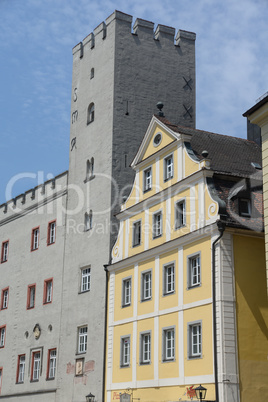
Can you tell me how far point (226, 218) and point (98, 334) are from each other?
1104cm

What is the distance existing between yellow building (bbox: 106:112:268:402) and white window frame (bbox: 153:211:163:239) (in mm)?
56

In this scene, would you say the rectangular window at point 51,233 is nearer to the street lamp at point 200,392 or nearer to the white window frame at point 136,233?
the white window frame at point 136,233

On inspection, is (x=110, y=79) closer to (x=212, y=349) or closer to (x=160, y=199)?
(x=160, y=199)

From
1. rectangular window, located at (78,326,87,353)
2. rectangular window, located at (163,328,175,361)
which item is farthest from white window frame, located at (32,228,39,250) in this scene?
rectangular window, located at (163,328,175,361)

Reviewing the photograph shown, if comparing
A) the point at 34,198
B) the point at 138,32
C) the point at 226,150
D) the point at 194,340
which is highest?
the point at 138,32

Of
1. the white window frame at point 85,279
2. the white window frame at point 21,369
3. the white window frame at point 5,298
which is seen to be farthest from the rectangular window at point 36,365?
the white window frame at point 5,298

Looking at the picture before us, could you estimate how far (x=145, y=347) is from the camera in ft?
102

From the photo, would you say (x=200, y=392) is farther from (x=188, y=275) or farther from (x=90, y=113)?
(x=90, y=113)

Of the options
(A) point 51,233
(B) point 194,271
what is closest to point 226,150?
(B) point 194,271

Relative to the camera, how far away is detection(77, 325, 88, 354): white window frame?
1458 inches

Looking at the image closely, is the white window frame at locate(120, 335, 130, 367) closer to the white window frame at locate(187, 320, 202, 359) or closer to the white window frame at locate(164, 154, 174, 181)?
the white window frame at locate(187, 320, 202, 359)

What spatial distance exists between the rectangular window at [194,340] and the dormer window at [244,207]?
4.98m

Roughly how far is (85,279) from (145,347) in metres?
8.11

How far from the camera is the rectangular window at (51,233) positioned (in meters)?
42.7
